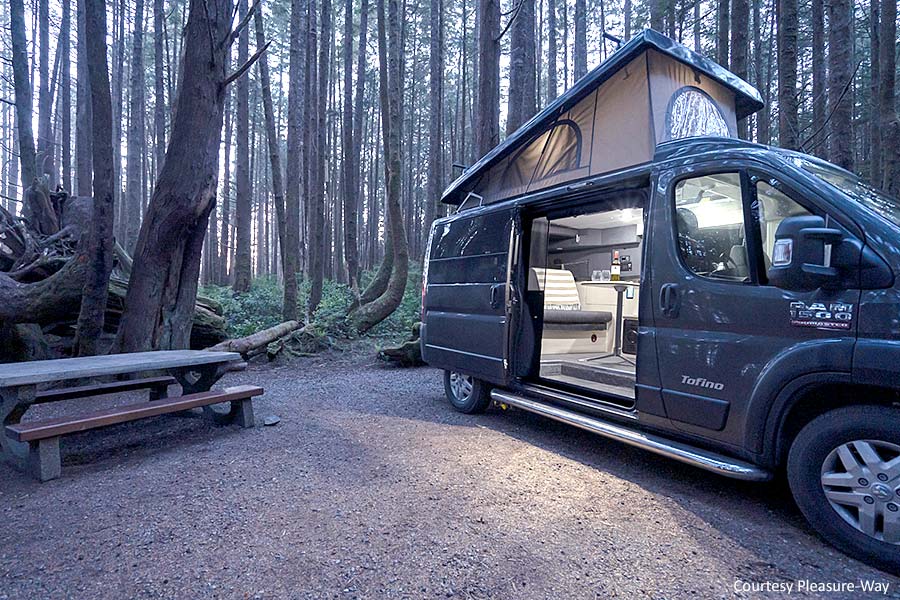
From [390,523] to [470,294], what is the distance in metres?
3.02

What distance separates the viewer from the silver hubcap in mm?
2381

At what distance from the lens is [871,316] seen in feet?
8.10

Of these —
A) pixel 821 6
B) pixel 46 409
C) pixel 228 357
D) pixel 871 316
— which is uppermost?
pixel 821 6

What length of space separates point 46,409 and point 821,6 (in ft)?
51.4

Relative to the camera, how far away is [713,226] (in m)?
3.37

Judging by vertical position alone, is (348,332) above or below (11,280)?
below

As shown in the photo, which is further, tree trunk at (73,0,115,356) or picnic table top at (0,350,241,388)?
tree trunk at (73,0,115,356)

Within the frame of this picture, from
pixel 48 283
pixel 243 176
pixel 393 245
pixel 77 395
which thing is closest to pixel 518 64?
pixel 393 245

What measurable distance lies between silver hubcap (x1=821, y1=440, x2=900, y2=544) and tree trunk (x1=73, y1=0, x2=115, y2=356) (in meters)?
7.92

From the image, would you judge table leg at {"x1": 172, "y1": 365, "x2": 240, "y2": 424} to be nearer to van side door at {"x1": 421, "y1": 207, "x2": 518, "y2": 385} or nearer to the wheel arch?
van side door at {"x1": 421, "y1": 207, "x2": 518, "y2": 385}

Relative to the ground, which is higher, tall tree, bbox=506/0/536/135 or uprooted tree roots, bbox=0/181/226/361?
tall tree, bbox=506/0/536/135

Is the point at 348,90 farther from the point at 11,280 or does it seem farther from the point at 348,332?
Result: the point at 11,280

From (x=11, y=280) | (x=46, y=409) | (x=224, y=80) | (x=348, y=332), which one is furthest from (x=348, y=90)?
(x=46, y=409)

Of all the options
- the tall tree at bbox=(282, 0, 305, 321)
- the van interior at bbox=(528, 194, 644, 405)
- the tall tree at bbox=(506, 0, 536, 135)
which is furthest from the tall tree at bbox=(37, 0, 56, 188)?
the van interior at bbox=(528, 194, 644, 405)
